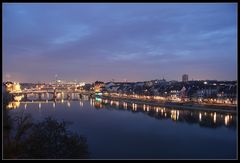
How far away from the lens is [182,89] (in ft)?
55.7

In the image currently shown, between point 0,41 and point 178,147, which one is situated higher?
point 0,41

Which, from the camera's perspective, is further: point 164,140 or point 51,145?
point 164,140

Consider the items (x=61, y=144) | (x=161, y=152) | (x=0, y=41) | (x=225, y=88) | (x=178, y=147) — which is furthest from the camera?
(x=225, y=88)

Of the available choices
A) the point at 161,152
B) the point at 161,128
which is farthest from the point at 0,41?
the point at 161,128

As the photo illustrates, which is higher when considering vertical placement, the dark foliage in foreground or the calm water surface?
the dark foliage in foreground

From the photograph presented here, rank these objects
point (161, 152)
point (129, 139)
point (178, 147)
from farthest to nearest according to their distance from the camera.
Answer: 1. point (129, 139)
2. point (178, 147)
3. point (161, 152)

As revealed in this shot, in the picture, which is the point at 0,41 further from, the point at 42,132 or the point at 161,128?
the point at 161,128

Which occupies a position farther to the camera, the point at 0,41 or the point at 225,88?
the point at 225,88

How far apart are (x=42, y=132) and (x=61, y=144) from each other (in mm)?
216

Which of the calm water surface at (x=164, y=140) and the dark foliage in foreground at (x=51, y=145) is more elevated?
the dark foliage in foreground at (x=51, y=145)

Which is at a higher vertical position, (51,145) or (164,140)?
(51,145)

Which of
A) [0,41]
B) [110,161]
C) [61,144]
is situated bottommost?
[61,144]

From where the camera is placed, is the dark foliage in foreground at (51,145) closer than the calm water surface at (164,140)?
Yes

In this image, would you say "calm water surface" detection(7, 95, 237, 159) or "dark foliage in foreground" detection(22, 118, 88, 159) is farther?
"calm water surface" detection(7, 95, 237, 159)
